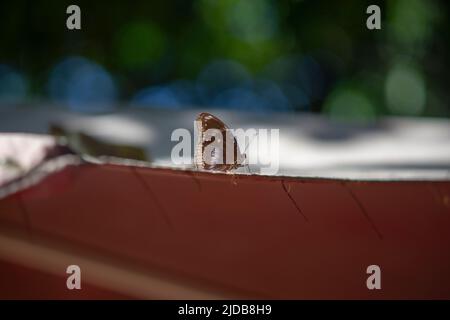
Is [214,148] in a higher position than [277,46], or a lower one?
lower

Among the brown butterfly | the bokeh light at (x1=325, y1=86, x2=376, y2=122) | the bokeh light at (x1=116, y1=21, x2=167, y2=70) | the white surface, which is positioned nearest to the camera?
the brown butterfly

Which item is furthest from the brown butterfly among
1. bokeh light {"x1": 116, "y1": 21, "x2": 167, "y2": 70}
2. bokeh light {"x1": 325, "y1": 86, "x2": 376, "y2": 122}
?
bokeh light {"x1": 116, "y1": 21, "x2": 167, "y2": 70}

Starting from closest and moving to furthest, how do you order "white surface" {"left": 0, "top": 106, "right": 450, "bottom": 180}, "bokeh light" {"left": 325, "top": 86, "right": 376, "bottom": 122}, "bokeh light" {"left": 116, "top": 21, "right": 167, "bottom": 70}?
"white surface" {"left": 0, "top": 106, "right": 450, "bottom": 180}, "bokeh light" {"left": 325, "top": 86, "right": 376, "bottom": 122}, "bokeh light" {"left": 116, "top": 21, "right": 167, "bottom": 70}

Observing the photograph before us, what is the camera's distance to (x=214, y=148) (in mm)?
673

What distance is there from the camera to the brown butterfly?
659mm

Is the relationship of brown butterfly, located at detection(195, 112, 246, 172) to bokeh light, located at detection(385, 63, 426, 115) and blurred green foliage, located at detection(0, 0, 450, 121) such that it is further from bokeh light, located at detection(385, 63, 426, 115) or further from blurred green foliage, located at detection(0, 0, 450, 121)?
bokeh light, located at detection(385, 63, 426, 115)

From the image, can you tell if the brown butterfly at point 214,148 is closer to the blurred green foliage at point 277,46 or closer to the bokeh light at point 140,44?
the blurred green foliage at point 277,46

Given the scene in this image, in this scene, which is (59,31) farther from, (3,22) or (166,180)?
(166,180)

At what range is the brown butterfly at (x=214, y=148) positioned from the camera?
659 millimetres

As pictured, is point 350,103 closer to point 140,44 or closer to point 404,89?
point 404,89

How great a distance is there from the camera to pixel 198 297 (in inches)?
23.2

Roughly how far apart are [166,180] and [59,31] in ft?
8.42

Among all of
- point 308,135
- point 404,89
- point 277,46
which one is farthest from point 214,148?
point 404,89
